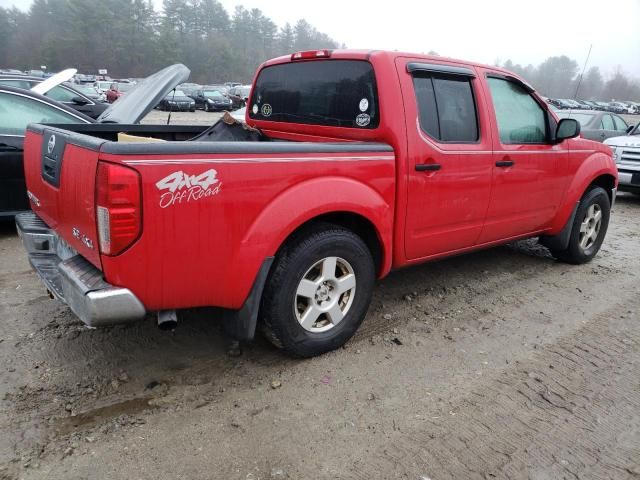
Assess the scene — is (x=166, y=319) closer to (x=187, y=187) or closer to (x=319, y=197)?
(x=187, y=187)

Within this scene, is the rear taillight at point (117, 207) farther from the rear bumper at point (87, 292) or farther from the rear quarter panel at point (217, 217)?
the rear bumper at point (87, 292)

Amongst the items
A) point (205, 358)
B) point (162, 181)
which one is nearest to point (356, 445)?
point (205, 358)

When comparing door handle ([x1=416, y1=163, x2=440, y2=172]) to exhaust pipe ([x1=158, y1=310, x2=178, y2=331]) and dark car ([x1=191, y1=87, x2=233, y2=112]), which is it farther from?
dark car ([x1=191, y1=87, x2=233, y2=112])

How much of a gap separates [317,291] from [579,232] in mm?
3346

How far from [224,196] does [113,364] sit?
4.49 ft

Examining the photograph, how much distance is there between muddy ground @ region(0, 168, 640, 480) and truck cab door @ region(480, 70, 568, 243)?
74cm

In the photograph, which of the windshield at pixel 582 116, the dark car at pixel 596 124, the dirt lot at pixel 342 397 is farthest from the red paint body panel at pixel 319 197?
the windshield at pixel 582 116

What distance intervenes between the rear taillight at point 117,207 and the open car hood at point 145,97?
2.51 meters

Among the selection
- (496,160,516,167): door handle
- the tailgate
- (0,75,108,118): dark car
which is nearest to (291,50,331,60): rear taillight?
(496,160,516,167): door handle

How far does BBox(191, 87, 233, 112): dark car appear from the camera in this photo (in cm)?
3375

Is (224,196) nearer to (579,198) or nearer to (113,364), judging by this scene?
(113,364)

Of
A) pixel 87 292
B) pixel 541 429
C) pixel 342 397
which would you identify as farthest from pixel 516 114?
pixel 87 292

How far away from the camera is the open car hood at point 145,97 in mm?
4535

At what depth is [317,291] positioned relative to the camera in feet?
10.0
